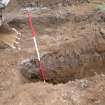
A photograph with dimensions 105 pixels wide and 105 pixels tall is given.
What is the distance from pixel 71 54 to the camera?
8250 mm

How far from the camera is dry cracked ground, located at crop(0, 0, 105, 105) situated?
6379 millimetres

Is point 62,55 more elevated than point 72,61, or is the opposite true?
point 62,55

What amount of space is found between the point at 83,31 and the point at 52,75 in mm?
2364

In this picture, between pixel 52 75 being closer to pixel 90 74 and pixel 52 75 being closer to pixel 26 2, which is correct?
pixel 90 74

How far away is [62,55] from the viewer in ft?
27.0

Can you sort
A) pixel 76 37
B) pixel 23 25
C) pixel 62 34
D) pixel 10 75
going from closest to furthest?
pixel 10 75 → pixel 76 37 → pixel 62 34 → pixel 23 25

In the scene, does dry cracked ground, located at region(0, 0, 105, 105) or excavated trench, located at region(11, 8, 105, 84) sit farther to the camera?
excavated trench, located at region(11, 8, 105, 84)

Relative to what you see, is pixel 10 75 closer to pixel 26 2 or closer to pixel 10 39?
pixel 10 39

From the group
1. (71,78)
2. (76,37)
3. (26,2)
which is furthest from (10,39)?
(26,2)

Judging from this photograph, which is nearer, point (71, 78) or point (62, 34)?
point (71, 78)

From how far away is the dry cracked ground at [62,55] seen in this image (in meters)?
6.38

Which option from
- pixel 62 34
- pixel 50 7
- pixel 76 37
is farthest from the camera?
pixel 50 7

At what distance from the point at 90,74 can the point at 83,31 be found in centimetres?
203

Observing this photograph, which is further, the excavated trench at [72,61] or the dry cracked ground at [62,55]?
the excavated trench at [72,61]
